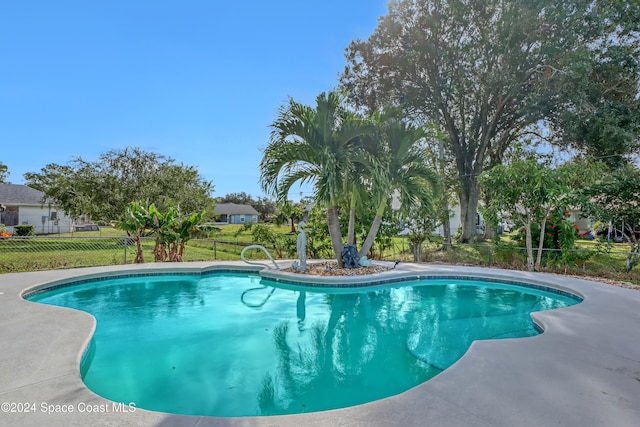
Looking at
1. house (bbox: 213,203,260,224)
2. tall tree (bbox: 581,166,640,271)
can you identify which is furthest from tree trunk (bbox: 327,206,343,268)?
house (bbox: 213,203,260,224)

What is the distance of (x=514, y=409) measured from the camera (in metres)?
2.68

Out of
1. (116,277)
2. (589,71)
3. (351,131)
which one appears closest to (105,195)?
(116,277)

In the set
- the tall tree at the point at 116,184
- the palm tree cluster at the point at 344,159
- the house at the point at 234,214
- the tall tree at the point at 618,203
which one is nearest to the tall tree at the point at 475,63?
the tall tree at the point at 618,203

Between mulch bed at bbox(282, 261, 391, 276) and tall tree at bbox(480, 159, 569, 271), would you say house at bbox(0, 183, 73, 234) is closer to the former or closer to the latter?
mulch bed at bbox(282, 261, 391, 276)

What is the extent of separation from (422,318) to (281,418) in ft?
14.5

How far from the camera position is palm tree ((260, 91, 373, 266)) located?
9219 mm

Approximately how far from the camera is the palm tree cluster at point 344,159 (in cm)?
935

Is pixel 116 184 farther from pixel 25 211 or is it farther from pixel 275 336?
pixel 275 336

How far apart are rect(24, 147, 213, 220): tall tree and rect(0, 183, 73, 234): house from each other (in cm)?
774

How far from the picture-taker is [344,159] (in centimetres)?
934

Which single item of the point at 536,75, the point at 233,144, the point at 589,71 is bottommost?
the point at 233,144

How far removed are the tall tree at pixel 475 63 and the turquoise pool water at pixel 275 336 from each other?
10.9m

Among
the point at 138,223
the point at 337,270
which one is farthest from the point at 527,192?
the point at 138,223

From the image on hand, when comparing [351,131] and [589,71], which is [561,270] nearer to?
[351,131]
